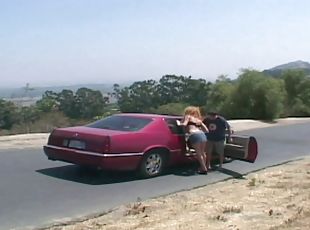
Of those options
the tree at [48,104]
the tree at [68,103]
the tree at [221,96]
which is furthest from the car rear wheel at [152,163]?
the tree at [221,96]

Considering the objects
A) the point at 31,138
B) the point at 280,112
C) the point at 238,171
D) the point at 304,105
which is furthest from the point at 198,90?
the point at 238,171

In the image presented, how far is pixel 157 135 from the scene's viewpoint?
11305 millimetres

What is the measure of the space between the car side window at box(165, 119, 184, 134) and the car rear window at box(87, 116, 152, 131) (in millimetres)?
504

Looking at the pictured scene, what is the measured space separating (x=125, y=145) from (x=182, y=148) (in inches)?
71.0

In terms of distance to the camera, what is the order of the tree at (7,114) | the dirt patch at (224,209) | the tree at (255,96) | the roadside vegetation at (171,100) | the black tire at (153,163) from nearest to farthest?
the dirt patch at (224,209) → the black tire at (153,163) → the tree at (7,114) → the roadside vegetation at (171,100) → the tree at (255,96)

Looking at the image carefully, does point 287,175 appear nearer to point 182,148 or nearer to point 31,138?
point 182,148

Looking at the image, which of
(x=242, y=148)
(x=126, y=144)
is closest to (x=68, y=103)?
(x=242, y=148)

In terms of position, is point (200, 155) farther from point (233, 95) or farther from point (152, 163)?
point (233, 95)

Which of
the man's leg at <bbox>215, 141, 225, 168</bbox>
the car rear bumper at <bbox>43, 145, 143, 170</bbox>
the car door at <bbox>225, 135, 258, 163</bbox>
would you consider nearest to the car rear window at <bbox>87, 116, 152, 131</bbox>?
the car rear bumper at <bbox>43, 145, 143, 170</bbox>

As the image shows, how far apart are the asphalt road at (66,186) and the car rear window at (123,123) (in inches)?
37.2

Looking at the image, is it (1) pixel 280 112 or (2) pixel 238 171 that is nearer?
(2) pixel 238 171

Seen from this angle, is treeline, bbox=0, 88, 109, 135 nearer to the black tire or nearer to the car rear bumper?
the car rear bumper

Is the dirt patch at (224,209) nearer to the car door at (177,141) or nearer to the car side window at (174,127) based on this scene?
the car door at (177,141)

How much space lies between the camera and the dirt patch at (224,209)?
7.17m
